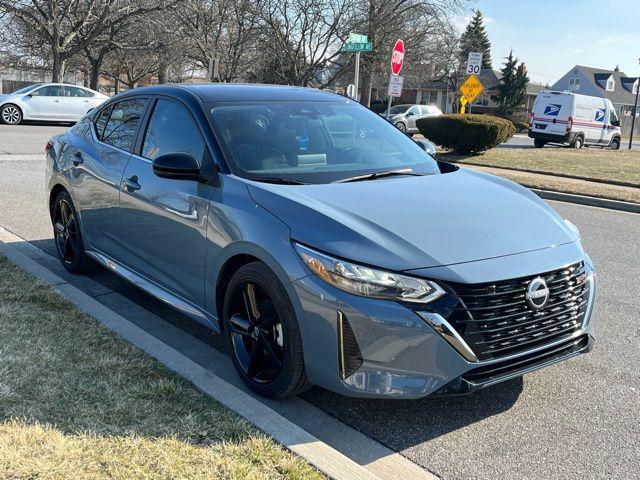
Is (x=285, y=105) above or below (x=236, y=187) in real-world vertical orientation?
above

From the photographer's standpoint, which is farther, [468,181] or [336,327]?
[468,181]

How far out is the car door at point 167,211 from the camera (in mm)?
3826

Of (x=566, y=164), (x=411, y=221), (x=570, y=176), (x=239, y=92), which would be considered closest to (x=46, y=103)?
(x=566, y=164)

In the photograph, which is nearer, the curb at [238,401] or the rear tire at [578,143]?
the curb at [238,401]

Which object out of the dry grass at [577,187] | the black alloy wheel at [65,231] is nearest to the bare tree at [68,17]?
the dry grass at [577,187]

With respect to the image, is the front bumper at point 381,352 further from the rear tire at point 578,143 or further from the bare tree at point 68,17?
the bare tree at point 68,17

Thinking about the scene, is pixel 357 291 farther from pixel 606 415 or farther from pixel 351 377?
pixel 606 415

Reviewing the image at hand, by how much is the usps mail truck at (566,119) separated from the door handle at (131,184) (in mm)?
24420

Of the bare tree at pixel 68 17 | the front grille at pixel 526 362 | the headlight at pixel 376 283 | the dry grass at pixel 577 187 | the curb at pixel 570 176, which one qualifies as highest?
the bare tree at pixel 68 17

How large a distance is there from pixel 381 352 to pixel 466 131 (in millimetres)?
15759

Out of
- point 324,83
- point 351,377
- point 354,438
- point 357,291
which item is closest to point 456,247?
point 357,291

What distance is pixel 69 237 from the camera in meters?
5.55

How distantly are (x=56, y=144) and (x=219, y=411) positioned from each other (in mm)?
3793

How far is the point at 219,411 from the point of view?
123 inches
